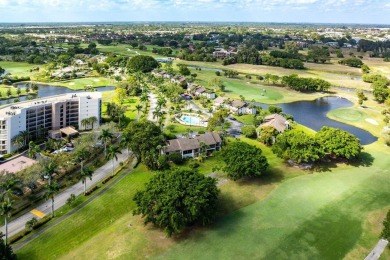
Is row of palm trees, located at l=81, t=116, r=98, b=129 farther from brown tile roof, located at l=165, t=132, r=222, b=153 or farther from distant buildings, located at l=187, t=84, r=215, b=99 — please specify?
distant buildings, located at l=187, t=84, r=215, b=99

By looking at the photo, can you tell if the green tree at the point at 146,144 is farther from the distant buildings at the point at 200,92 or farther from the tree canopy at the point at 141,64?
the tree canopy at the point at 141,64

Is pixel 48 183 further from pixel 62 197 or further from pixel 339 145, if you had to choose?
pixel 339 145

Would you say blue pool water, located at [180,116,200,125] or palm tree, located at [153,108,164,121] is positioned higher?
palm tree, located at [153,108,164,121]

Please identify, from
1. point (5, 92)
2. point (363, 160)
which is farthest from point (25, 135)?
point (363, 160)

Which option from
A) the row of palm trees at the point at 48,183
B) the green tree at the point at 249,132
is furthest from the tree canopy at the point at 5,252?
the green tree at the point at 249,132

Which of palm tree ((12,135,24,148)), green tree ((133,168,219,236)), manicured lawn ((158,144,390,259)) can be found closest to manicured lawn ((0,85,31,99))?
palm tree ((12,135,24,148))

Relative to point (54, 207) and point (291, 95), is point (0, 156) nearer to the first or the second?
point (54, 207)
